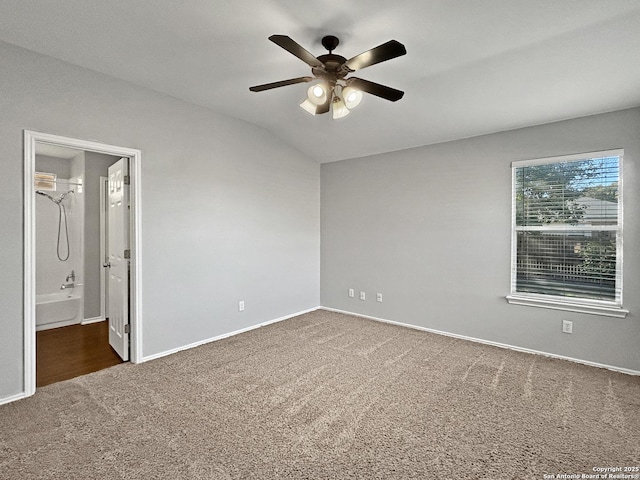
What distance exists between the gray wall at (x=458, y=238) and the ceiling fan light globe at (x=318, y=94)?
2.38 m

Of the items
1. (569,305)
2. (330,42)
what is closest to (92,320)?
(330,42)

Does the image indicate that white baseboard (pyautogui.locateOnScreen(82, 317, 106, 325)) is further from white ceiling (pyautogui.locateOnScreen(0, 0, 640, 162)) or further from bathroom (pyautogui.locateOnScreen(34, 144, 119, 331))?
white ceiling (pyautogui.locateOnScreen(0, 0, 640, 162))

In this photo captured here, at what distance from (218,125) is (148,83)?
881 mm

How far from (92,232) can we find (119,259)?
1.94 m

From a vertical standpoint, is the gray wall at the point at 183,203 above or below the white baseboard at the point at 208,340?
above

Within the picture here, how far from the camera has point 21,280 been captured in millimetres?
2553

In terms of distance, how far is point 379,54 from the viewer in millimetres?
1897

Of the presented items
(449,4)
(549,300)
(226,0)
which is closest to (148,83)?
(226,0)

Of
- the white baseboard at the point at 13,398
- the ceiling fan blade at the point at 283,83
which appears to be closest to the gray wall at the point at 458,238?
the ceiling fan blade at the point at 283,83

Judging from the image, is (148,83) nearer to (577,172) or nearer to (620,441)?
(577,172)

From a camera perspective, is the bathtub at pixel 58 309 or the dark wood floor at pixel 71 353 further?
the bathtub at pixel 58 309

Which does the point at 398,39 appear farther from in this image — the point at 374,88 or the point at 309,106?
the point at 309,106

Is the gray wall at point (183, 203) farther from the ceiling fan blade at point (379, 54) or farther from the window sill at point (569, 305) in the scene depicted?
the window sill at point (569, 305)

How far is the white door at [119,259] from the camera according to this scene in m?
3.29
